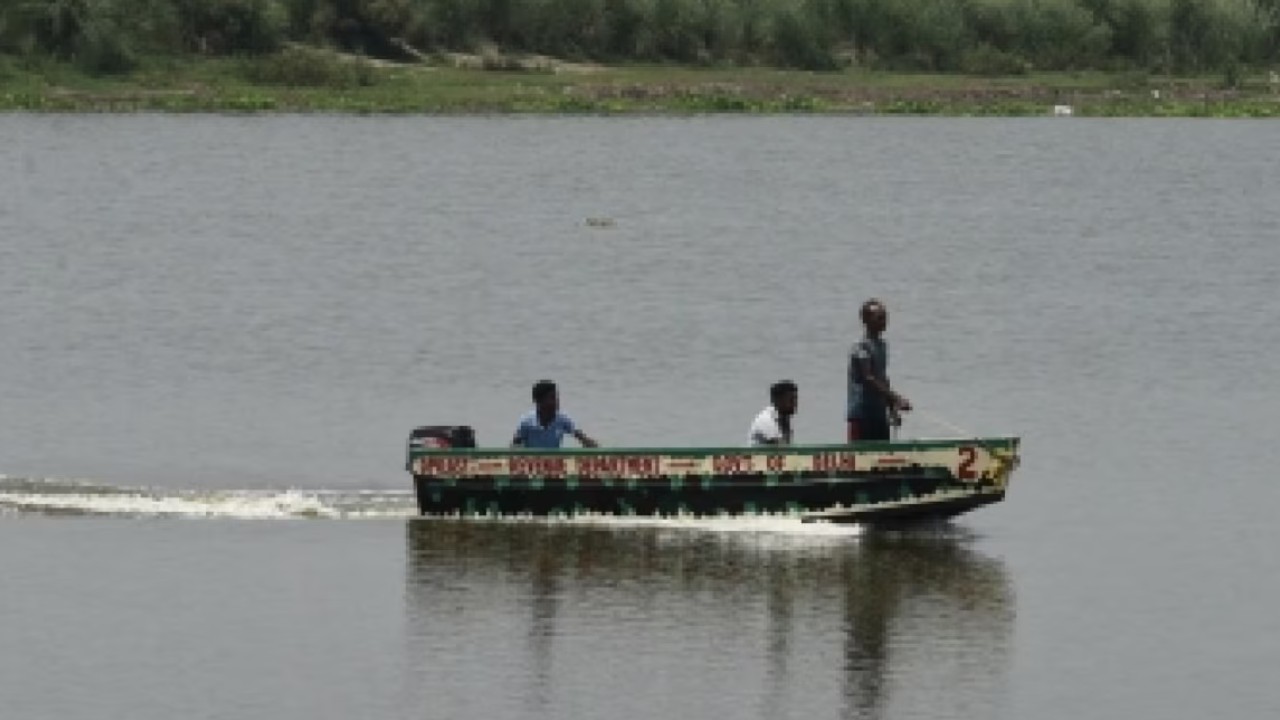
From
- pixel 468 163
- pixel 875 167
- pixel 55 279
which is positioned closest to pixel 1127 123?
pixel 875 167

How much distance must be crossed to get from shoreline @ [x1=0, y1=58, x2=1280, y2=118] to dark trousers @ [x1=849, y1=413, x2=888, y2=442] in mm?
73098

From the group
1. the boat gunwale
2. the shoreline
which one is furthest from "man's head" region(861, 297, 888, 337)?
the shoreline

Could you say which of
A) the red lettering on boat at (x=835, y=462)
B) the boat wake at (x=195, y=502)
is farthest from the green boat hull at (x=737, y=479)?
the boat wake at (x=195, y=502)

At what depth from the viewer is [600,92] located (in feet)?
367

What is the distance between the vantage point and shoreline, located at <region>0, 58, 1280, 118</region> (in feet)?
350

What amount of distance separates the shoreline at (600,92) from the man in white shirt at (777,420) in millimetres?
73022

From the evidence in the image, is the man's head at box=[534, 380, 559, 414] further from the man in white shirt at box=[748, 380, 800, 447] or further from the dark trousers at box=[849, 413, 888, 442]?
the dark trousers at box=[849, 413, 888, 442]

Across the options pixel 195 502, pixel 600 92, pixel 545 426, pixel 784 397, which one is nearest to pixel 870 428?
pixel 784 397

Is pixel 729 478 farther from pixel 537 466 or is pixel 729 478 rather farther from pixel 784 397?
pixel 537 466

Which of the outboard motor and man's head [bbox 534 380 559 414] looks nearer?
man's head [bbox 534 380 559 414]

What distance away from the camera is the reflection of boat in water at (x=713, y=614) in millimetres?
28547

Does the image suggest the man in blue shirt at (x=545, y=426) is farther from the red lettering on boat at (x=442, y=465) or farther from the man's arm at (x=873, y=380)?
the man's arm at (x=873, y=380)

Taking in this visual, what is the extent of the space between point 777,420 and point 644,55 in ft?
283

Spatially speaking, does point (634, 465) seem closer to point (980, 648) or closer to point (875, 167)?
point (980, 648)
